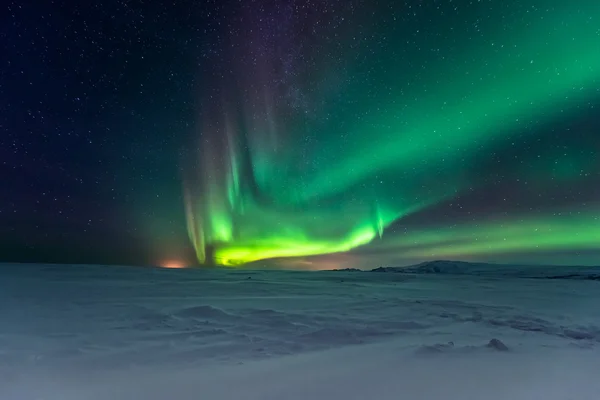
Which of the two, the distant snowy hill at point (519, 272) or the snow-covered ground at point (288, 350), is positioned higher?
the distant snowy hill at point (519, 272)

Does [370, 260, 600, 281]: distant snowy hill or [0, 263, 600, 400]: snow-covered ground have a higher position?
[370, 260, 600, 281]: distant snowy hill

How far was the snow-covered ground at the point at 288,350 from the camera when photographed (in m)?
2.98

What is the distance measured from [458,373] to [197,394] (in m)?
2.11

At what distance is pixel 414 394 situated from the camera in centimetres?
288

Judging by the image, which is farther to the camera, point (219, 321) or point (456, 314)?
point (456, 314)

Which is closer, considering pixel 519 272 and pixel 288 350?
pixel 288 350

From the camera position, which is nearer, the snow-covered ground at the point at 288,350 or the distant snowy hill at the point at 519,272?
the snow-covered ground at the point at 288,350

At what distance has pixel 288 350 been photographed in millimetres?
4160

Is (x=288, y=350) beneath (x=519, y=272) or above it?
beneath

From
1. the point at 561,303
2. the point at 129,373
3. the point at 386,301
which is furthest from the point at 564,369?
the point at 561,303

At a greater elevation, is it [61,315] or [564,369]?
[61,315]

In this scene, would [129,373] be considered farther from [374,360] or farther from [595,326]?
[595,326]

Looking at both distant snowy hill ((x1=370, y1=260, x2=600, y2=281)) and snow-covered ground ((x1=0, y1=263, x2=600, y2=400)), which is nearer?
snow-covered ground ((x1=0, y1=263, x2=600, y2=400))

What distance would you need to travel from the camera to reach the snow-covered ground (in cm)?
298
